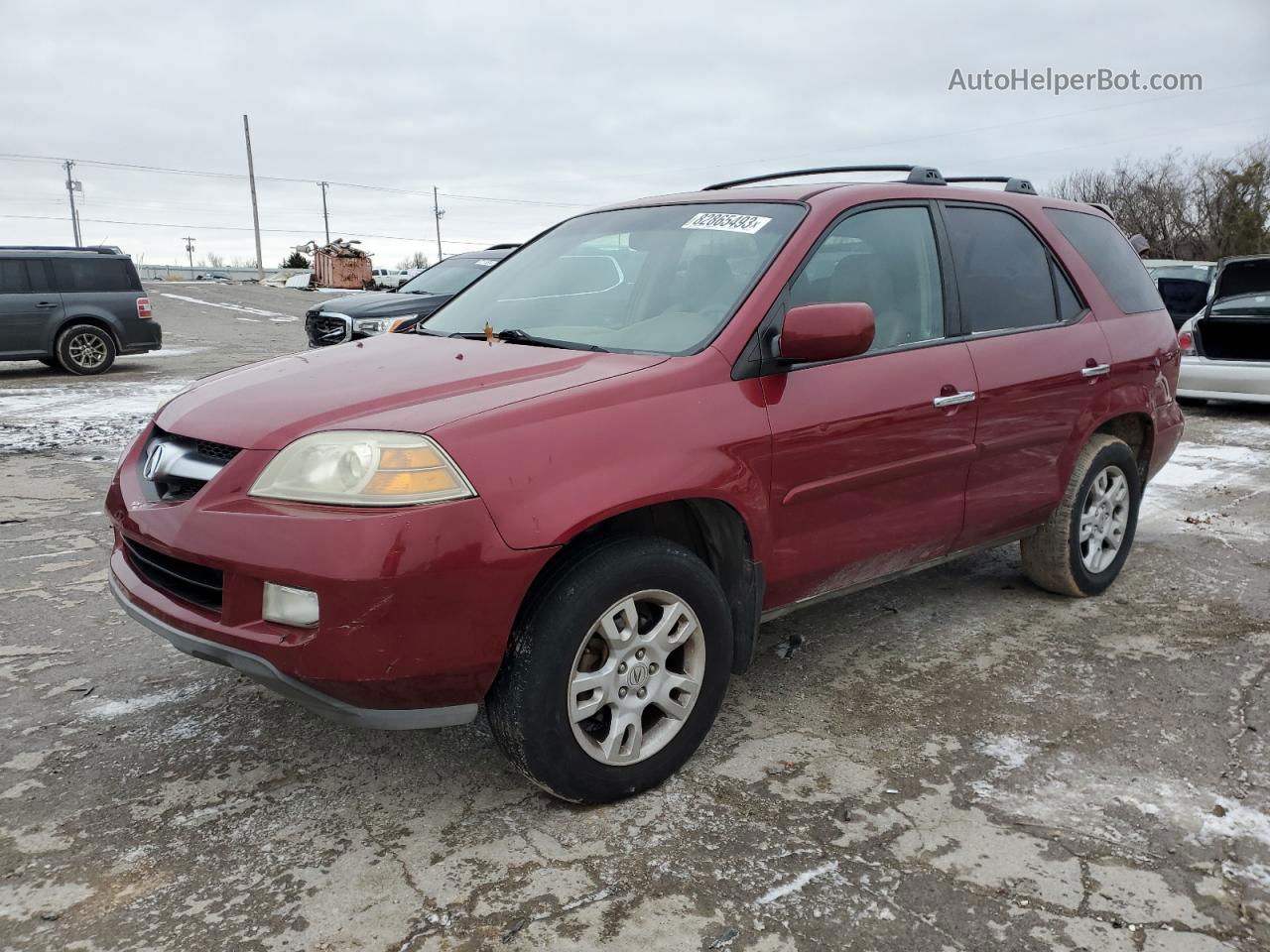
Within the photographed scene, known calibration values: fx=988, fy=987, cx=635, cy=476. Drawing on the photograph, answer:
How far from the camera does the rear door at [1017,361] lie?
12.1 feet

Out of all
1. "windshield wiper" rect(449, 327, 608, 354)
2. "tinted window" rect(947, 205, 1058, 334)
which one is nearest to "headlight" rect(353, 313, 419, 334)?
"windshield wiper" rect(449, 327, 608, 354)

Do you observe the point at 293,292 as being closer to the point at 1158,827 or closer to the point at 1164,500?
the point at 1164,500

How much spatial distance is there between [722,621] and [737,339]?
831 millimetres

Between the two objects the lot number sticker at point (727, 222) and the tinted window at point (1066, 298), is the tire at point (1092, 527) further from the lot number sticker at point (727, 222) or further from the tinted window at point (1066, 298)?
the lot number sticker at point (727, 222)

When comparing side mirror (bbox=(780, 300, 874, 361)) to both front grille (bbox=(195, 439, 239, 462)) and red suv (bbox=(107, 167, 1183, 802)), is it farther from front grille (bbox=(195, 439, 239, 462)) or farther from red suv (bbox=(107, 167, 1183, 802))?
front grille (bbox=(195, 439, 239, 462))

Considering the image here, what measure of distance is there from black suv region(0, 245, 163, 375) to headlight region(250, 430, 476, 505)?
12.5 m

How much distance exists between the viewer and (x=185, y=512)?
2529mm

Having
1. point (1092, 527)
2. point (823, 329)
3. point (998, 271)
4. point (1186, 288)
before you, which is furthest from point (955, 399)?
point (1186, 288)

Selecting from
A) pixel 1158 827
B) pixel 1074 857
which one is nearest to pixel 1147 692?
pixel 1158 827

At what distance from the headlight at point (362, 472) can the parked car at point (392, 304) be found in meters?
7.49

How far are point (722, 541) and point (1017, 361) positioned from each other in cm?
158

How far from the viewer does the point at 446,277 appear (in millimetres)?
11922

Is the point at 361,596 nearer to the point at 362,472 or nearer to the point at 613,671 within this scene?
the point at 362,472

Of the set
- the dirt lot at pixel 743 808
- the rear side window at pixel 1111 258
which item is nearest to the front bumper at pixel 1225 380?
the rear side window at pixel 1111 258
